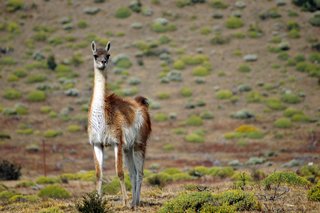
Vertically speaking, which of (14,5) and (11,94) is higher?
(14,5)

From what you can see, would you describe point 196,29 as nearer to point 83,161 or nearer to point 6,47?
point 6,47

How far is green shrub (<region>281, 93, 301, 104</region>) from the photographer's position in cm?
4862

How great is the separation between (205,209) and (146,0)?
206 ft

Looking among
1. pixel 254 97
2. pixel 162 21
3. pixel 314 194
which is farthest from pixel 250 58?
pixel 314 194

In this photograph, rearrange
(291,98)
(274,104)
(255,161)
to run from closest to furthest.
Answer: (255,161) < (274,104) < (291,98)

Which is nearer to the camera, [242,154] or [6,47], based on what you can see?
[242,154]

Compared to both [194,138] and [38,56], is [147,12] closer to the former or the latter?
[38,56]

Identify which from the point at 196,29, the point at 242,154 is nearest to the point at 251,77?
the point at 196,29

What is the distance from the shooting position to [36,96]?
51.9m

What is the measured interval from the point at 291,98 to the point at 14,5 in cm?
3560

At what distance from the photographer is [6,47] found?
62.6 m

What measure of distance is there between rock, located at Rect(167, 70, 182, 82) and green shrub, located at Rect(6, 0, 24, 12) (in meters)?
23.4

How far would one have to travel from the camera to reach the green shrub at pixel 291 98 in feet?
160

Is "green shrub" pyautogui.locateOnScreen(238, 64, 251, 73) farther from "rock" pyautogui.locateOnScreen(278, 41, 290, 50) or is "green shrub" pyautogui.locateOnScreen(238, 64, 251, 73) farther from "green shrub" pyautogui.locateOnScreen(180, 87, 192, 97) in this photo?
"green shrub" pyautogui.locateOnScreen(180, 87, 192, 97)
